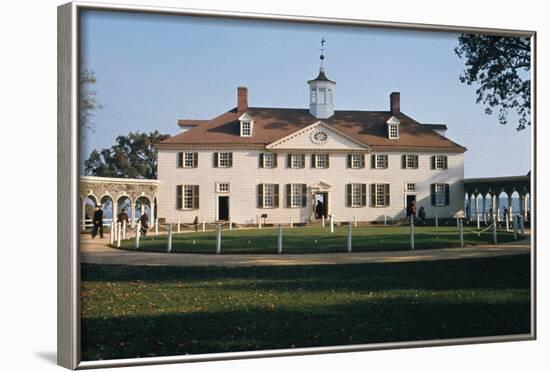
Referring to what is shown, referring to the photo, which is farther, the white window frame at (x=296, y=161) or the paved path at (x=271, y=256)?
the white window frame at (x=296, y=161)

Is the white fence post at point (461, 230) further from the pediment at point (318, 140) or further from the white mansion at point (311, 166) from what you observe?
the pediment at point (318, 140)

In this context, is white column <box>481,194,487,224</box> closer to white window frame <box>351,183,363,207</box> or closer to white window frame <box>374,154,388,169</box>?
white window frame <box>374,154,388,169</box>

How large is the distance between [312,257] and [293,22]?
11.7ft

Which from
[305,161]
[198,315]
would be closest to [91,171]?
[198,315]

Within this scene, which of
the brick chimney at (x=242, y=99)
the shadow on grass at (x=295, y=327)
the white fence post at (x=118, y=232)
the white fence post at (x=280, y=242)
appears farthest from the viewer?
the white fence post at (x=280, y=242)

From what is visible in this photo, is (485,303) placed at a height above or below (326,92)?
below

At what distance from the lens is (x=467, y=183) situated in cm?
1384

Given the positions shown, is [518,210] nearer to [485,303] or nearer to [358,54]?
[485,303]

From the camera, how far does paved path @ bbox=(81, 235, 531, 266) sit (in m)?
11.7

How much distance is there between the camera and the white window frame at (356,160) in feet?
44.1

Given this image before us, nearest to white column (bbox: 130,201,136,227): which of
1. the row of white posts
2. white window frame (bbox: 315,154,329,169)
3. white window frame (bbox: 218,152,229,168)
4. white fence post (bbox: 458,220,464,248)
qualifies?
the row of white posts

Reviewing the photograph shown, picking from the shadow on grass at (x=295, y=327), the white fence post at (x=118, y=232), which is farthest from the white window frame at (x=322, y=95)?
the white fence post at (x=118, y=232)

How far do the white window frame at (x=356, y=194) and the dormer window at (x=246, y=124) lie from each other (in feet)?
5.94

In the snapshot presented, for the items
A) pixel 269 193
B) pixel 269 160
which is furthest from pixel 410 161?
pixel 269 193
